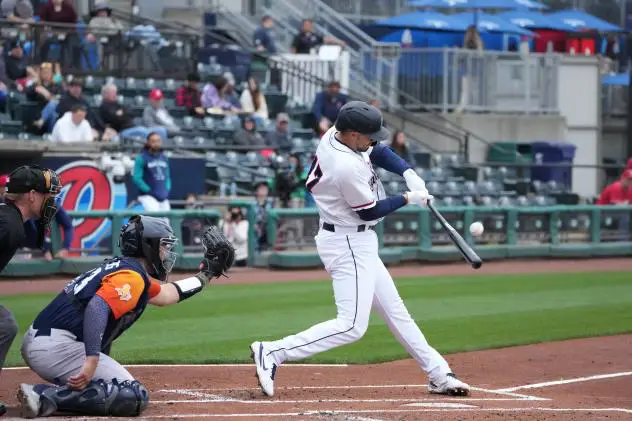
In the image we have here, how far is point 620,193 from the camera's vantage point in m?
20.8

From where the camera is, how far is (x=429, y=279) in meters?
16.3

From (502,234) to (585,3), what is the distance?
17.4 metres

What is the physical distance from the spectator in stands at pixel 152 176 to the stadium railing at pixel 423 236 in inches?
12.3

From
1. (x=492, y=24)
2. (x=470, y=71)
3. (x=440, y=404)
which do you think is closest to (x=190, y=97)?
(x=470, y=71)

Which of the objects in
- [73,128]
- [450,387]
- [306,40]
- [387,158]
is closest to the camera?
[450,387]

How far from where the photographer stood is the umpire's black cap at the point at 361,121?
24.8 ft

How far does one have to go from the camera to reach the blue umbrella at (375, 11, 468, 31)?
84.5ft

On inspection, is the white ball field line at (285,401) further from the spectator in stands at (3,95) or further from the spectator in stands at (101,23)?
the spectator in stands at (101,23)

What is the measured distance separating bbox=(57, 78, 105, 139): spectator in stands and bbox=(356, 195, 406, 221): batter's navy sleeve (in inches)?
436

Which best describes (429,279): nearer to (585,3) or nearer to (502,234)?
(502,234)

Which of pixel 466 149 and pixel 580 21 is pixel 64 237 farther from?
pixel 580 21

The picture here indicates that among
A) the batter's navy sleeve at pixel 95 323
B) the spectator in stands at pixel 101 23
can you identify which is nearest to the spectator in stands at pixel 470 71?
the spectator in stands at pixel 101 23

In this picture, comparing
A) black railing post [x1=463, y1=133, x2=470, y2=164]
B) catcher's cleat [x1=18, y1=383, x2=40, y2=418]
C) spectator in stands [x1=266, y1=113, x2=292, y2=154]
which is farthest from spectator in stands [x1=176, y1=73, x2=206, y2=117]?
catcher's cleat [x1=18, y1=383, x2=40, y2=418]

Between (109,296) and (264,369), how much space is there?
54.0 inches
